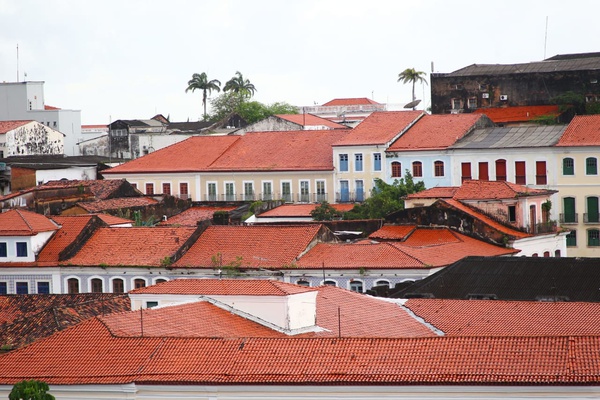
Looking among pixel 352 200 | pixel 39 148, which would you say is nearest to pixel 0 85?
pixel 39 148

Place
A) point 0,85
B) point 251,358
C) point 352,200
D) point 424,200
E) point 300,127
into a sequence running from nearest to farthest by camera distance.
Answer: point 251,358, point 424,200, point 352,200, point 300,127, point 0,85

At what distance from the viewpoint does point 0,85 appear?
389ft

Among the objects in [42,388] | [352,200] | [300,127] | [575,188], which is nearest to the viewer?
[42,388]

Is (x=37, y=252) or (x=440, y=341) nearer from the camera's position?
(x=440, y=341)

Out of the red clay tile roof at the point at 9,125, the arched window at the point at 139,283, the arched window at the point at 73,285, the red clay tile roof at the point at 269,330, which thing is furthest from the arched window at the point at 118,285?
the red clay tile roof at the point at 9,125

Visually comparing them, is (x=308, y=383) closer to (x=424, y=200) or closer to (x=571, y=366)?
(x=571, y=366)

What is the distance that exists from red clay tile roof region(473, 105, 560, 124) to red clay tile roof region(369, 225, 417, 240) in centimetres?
2609

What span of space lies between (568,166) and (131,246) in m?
25.0

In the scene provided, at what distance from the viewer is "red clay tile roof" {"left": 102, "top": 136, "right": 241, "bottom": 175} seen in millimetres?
92812

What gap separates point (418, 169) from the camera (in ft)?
278

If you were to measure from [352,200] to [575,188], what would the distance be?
1292cm

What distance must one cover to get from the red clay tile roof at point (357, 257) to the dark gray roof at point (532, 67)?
121 feet

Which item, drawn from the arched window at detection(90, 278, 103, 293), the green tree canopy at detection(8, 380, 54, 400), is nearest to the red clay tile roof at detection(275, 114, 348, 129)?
the arched window at detection(90, 278, 103, 293)

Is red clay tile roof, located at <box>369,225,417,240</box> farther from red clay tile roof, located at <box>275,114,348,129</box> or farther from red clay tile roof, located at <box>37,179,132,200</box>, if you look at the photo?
red clay tile roof, located at <box>275,114,348,129</box>
